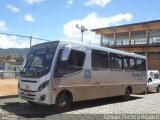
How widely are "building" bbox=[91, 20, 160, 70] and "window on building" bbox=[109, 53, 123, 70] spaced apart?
103ft

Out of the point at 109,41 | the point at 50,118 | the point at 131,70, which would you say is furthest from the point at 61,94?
the point at 109,41

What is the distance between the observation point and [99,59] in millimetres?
14820

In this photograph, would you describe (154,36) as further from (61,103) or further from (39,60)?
(61,103)

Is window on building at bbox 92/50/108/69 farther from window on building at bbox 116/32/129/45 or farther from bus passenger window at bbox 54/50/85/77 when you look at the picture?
window on building at bbox 116/32/129/45

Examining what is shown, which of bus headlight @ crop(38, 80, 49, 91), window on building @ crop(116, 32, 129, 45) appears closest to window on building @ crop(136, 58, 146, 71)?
bus headlight @ crop(38, 80, 49, 91)

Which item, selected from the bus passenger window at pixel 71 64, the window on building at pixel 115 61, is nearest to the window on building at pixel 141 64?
the window on building at pixel 115 61

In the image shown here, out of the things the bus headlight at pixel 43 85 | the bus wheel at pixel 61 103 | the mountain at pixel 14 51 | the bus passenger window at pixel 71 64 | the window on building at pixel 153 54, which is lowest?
the bus wheel at pixel 61 103

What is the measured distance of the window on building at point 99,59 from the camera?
14.3 m

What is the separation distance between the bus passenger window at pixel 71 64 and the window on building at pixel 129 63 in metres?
4.86

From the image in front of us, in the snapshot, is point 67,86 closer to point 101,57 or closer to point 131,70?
point 101,57

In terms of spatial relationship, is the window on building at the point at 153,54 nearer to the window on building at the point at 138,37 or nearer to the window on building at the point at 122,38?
the window on building at the point at 138,37

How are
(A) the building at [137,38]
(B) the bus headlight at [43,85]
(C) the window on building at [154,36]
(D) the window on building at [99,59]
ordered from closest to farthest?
(B) the bus headlight at [43,85] → (D) the window on building at [99,59] → (A) the building at [137,38] → (C) the window on building at [154,36]

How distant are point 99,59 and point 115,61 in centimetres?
188

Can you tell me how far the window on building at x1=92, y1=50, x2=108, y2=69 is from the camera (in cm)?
1430
